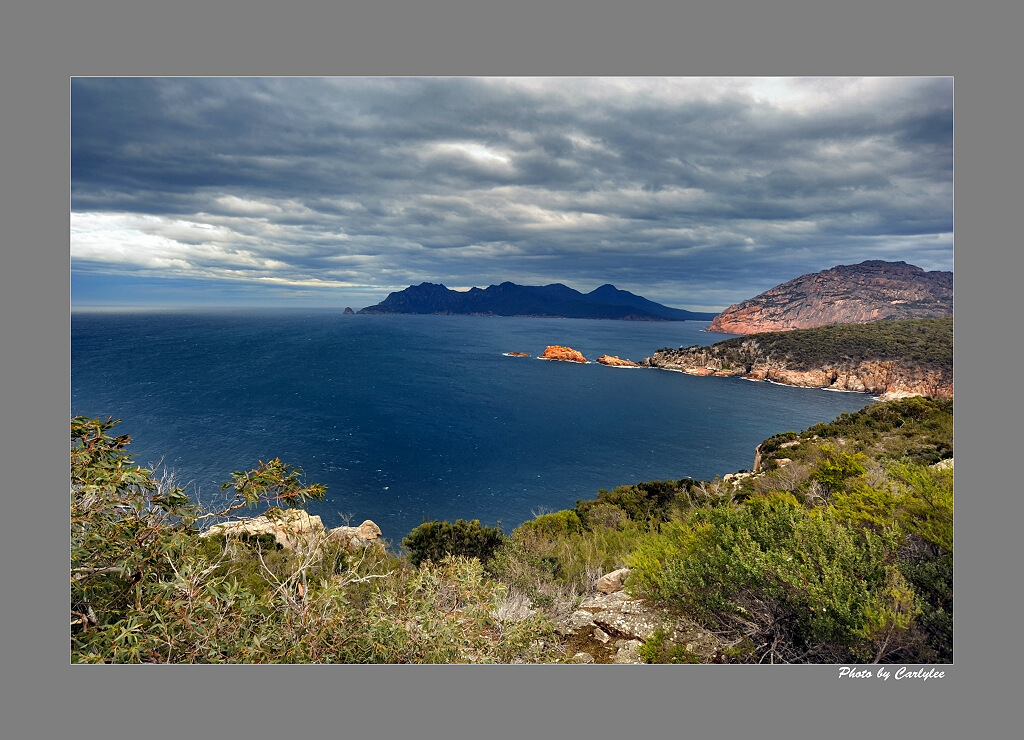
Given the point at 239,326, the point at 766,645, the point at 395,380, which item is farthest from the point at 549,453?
the point at 239,326

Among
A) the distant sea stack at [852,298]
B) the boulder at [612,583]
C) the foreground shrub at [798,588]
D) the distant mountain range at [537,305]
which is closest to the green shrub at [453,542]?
the boulder at [612,583]

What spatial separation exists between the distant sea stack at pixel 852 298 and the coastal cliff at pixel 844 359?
1.87 meters

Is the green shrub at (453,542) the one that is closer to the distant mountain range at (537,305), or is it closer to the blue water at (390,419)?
the blue water at (390,419)

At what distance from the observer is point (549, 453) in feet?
83.7

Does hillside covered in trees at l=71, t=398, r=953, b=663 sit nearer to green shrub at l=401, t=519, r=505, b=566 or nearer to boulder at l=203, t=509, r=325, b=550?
boulder at l=203, t=509, r=325, b=550

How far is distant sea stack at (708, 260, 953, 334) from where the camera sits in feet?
113

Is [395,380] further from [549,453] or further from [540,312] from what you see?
[540,312]

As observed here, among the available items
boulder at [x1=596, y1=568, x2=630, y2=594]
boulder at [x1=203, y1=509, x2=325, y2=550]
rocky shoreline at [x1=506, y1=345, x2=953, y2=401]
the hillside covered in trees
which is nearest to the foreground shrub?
the hillside covered in trees

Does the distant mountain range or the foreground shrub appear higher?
the distant mountain range

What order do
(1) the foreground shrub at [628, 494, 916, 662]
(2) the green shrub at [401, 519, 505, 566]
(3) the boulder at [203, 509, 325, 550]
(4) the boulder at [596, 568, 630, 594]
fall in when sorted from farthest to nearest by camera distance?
(2) the green shrub at [401, 519, 505, 566]
(4) the boulder at [596, 568, 630, 594]
(3) the boulder at [203, 509, 325, 550]
(1) the foreground shrub at [628, 494, 916, 662]

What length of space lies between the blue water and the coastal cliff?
11.9 ft

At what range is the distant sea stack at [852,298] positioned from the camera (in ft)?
113

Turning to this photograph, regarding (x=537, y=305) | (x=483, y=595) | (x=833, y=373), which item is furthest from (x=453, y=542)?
(x=537, y=305)

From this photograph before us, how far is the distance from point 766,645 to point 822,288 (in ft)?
218
